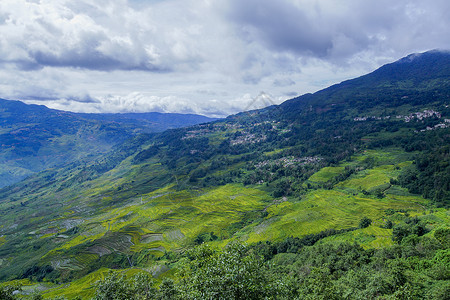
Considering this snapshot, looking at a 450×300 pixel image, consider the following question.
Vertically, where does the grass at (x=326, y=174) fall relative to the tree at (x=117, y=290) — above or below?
below

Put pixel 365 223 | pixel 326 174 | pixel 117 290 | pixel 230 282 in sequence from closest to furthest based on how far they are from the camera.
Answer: pixel 230 282, pixel 117 290, pixel 365 223, pixel 326 174

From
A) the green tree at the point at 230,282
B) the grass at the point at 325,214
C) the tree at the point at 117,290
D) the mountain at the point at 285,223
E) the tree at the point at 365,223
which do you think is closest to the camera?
the green tree at the point at 230,282

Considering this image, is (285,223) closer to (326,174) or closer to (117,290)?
(326,174)

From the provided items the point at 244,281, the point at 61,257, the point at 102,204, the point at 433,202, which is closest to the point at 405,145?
the point at 433,202

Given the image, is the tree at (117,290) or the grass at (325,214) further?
the grass at (325,214)

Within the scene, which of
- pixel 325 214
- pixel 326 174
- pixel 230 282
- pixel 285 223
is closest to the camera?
pixel 230 282

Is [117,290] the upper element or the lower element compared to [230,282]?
lower

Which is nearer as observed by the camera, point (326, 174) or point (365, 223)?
point (365, 223)

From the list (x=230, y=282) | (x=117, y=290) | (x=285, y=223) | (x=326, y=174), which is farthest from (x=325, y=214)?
(x=230, y=282)

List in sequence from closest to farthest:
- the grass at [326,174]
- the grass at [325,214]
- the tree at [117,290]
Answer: the tree at [117,290], the grass at [325,214], the grass at [326,174]

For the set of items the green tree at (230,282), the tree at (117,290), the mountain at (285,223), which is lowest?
the mountain at (285,223)

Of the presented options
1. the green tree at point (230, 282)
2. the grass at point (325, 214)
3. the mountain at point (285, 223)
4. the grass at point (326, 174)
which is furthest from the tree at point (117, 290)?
the grass at point (326, 174)

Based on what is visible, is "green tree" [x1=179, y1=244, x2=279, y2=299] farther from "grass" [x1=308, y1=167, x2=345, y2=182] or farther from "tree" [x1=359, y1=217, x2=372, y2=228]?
"grass" [x1=308, y1=167, x2=345, y2=182]

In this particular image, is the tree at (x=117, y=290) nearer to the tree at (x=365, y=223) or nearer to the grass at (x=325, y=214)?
the grass at (x=325, y=214)
